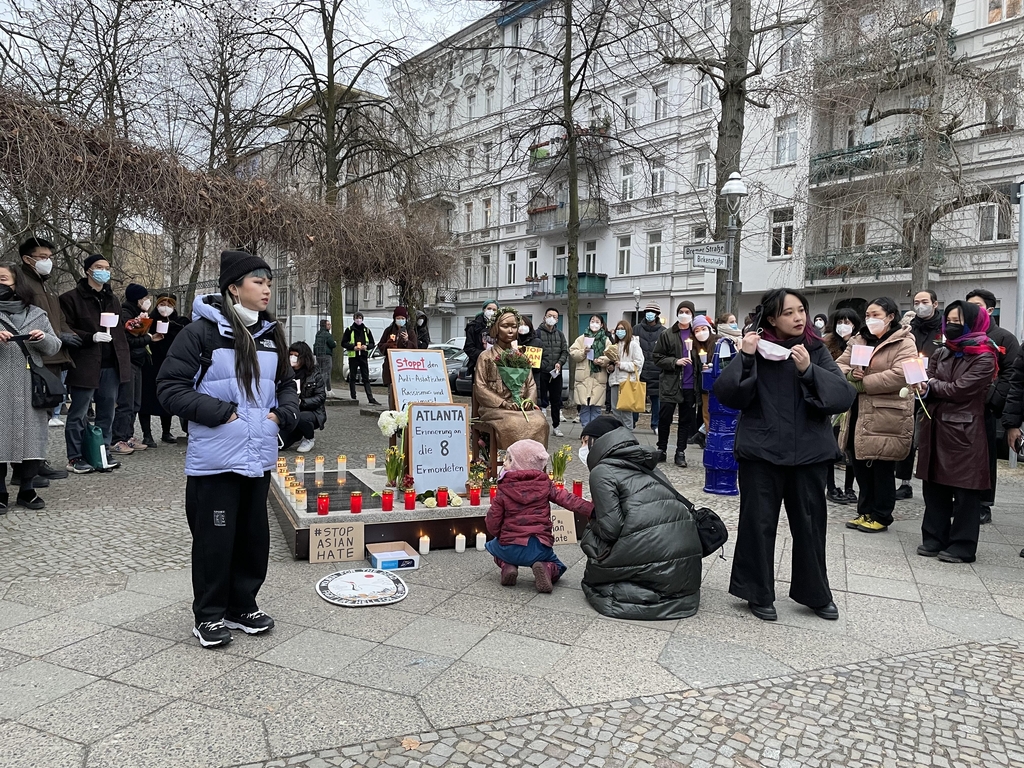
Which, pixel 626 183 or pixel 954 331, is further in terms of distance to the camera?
pixel 626 183

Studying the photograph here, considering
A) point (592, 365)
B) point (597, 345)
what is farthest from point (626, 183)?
point (592, 365)

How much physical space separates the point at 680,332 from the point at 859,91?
28.2 feet

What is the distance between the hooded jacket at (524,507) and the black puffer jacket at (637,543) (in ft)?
1.24

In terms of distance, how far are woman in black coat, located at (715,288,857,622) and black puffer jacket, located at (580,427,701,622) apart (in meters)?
0.36

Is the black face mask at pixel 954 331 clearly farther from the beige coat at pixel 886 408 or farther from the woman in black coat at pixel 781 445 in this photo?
A: the woman in black coat at pixel 781 445

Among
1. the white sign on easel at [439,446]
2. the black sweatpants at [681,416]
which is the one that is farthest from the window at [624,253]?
the white sign on easel at [439,446]

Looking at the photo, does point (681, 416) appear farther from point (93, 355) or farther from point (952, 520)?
point (93, 355)

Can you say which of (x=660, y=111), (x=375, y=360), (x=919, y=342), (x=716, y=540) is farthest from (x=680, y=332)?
(x=660, y=111)

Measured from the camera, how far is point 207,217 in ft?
30.8

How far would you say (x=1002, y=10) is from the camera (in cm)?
2206

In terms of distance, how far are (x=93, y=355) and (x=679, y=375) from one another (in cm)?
663

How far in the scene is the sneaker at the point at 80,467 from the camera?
774 centimetres

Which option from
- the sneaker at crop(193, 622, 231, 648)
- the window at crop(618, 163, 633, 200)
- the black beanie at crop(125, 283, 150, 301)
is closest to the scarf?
the black beanie at crop(125, 283, 150, 301)

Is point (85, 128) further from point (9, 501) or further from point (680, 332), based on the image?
point (680, 332)
